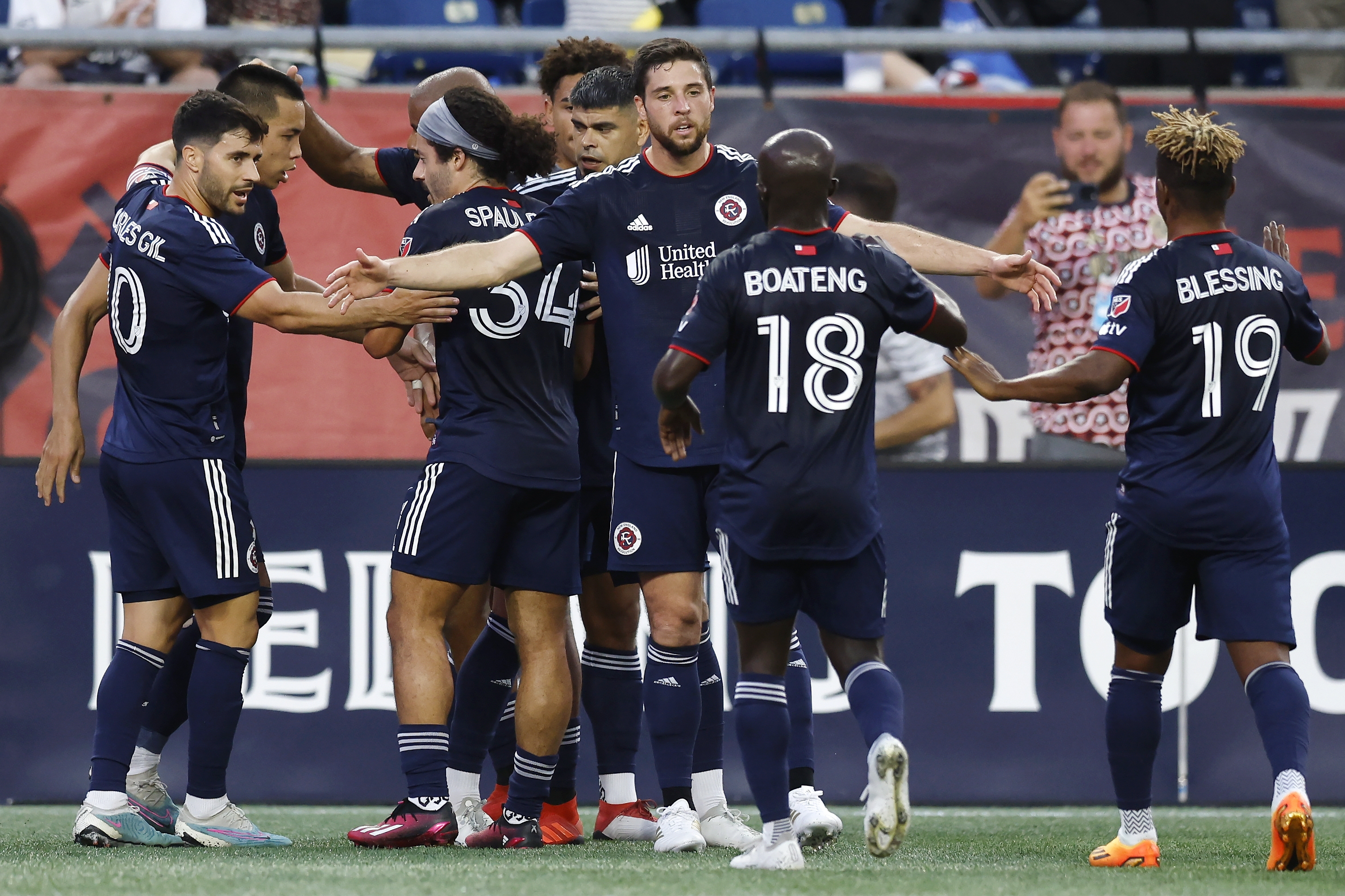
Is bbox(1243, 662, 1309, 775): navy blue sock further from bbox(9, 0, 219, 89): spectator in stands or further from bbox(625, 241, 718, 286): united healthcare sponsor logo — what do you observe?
bbox(9, 0, 219, 89): spectator in stands

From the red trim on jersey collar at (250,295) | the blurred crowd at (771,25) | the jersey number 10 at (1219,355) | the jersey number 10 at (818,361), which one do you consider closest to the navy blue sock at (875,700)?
the jersey number 10 at (818,361)

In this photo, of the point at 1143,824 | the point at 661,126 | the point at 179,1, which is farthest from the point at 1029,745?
the point at 179,1

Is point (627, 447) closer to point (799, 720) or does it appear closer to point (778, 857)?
point (799, 720)

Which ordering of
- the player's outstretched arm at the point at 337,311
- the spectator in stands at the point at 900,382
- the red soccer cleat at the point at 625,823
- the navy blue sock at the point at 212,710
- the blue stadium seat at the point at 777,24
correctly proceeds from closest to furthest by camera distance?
the player's outstretched arm at the point at 337,311 → the navy blue sock at the point at 212,710 → the red soccer cleat at the point at 625,823 → the spectator in stands at the point at 900,382 → the blue stadium seat at the point at 777,24

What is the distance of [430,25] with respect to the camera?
31.5ft

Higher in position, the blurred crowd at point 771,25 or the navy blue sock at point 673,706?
the blurred crowd at point 771,25

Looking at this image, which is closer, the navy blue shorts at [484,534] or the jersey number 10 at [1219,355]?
the jersey number 10 at [1219,355]

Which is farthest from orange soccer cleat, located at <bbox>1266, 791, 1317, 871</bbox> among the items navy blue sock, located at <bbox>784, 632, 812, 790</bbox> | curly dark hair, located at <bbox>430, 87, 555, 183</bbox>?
curly dark hair, located at <bbox>430, 87, 555, 183</bbox>

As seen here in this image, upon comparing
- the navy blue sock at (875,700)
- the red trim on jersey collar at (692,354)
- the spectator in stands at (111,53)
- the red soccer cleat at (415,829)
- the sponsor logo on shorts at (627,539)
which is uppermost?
the spectator in stands at (111,53)

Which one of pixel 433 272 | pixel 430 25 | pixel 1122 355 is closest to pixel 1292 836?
pixel 1122 355

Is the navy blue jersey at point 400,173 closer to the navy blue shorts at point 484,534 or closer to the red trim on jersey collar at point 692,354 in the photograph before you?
the navy blue shorts at point 484,534

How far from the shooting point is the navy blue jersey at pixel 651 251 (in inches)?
194

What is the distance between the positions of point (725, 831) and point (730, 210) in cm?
185

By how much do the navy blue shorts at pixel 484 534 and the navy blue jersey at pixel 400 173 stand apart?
56.0 inches
